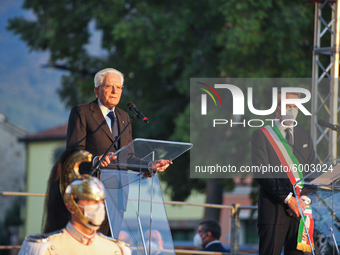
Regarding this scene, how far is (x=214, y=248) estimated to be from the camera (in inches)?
245

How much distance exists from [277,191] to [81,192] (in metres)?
2.29

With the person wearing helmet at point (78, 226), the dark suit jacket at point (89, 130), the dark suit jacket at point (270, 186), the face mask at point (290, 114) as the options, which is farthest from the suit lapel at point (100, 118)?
the person wearing helmet at point (78, 226)

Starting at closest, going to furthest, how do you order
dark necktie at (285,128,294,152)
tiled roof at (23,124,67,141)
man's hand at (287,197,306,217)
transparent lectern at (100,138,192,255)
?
transparent lectern at (100,138,192,255), man's hand at (287,197,306,217), dark necktie at (285,128,294,152), tiled roof at (23,124,67,141)

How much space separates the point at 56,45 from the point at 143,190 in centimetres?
978

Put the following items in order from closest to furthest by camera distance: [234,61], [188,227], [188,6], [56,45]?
[234,61] < [188,6] < [56,45] < [188,227]

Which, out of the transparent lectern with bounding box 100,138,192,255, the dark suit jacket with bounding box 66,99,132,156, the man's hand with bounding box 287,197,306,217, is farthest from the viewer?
the man's hand with bounding box 287,197,306,217

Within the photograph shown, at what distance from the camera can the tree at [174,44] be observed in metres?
10.8

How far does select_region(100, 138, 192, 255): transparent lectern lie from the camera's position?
3531 mm

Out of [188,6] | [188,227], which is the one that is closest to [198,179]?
[188,6]

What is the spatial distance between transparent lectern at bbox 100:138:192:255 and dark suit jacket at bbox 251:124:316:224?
97 centimetres

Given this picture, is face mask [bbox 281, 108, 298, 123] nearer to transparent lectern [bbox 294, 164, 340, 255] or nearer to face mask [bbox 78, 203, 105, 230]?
transparent lectern [bbox 294, 164, 340, 255]

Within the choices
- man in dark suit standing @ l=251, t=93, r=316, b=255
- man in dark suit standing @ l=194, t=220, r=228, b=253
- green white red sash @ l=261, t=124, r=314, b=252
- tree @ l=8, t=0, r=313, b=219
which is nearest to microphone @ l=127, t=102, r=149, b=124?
man in dark suit standing @ l=251, t=93, r=316, b=255

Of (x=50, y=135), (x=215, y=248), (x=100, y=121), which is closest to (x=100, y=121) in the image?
(x=100, y=121)

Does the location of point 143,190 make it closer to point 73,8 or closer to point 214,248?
point 214,248
